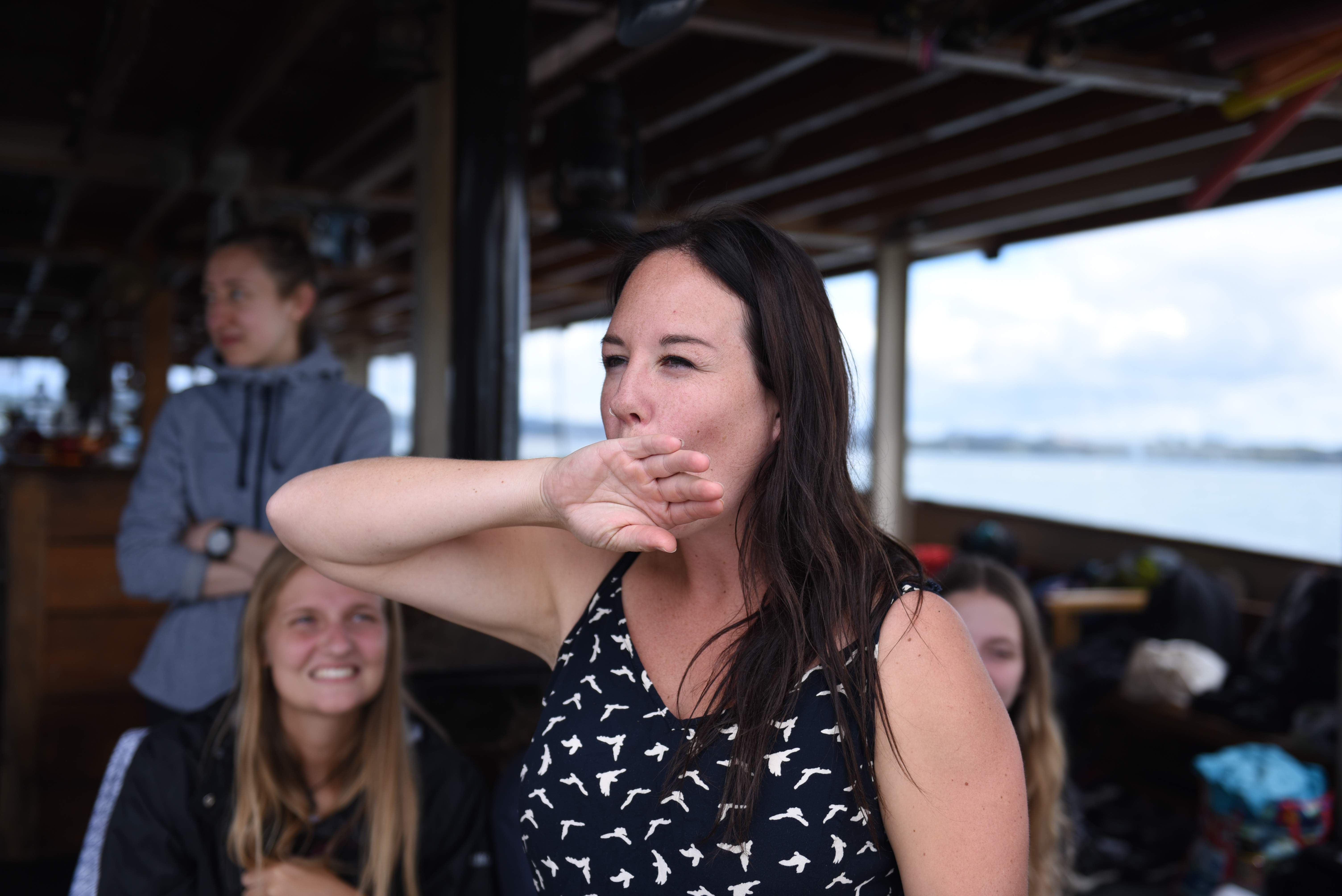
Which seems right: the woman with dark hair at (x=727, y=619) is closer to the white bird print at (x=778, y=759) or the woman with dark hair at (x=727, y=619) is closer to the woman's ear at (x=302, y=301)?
the white bird print at (x=778, y=759)

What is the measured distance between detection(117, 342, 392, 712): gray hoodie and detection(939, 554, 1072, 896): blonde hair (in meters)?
1.23

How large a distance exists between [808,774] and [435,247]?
7.55ft

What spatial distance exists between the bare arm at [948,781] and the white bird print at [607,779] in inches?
9.9

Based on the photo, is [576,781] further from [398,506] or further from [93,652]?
[93,652]

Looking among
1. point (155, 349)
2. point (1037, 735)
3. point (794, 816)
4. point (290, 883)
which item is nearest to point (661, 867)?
point (794, 816)

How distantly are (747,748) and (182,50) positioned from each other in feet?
13.4

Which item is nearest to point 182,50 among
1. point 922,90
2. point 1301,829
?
point 922,90

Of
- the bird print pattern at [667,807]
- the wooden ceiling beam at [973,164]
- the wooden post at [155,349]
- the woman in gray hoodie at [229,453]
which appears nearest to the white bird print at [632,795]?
the bird print pattern at [667,807]

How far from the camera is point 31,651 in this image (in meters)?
3.23

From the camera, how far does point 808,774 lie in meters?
0.98

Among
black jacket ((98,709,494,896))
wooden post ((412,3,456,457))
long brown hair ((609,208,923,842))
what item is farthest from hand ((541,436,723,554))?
wooden post ((412,3,456,457))

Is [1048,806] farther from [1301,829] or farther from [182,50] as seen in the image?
[182,50]

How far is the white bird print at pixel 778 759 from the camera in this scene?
38.7 inches

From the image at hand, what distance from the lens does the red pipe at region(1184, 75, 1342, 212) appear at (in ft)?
9.50
